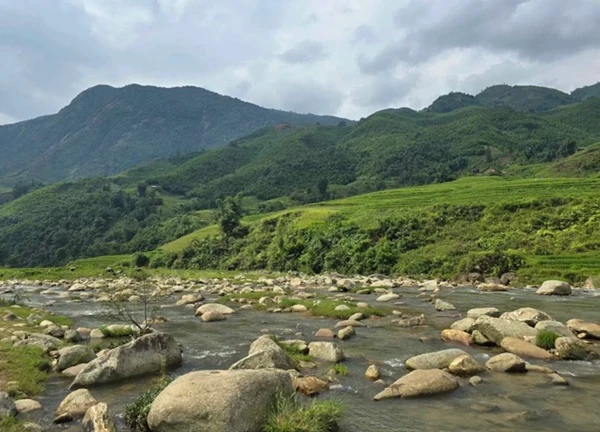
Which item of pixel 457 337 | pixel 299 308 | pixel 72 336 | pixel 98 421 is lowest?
pixel 299 308

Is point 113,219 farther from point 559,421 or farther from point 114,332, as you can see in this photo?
point 559,421

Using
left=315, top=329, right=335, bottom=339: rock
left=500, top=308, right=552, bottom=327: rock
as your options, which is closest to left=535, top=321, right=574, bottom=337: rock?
left=500, top=308, right=552, bottom=327: rock

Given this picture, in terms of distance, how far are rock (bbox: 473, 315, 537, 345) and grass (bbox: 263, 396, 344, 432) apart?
11.6 metres

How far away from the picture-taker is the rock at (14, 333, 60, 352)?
20.5 m

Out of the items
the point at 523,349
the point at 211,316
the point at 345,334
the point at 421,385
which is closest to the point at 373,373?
the point at 421,385

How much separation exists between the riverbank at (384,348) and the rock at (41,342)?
1923 mm

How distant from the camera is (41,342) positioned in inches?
827

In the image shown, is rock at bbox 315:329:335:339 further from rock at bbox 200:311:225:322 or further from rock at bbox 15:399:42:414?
rock at bbox 15:399:42:414

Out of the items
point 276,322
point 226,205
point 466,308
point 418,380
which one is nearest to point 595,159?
point 226,205

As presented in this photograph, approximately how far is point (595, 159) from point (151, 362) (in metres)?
134

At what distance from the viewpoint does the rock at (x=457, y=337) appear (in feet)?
70.6

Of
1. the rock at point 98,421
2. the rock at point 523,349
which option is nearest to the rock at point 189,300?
the rock at point 523,349

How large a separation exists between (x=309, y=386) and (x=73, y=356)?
9.94m

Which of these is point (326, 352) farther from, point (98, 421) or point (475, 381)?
point (98, 421)
